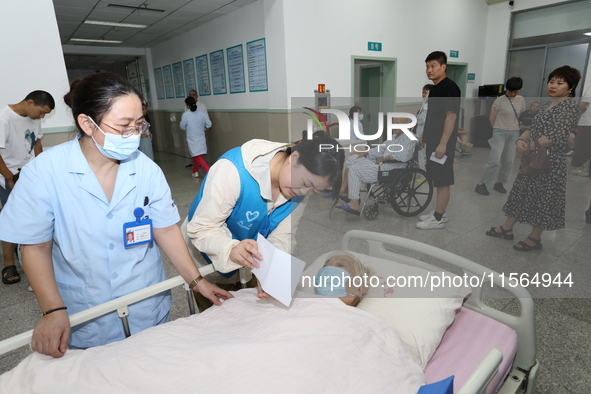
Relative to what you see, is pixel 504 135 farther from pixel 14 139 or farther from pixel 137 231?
pixel 14 139

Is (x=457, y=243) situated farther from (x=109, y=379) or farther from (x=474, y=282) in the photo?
(x=109, y=379)

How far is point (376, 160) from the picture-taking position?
341 centimetres

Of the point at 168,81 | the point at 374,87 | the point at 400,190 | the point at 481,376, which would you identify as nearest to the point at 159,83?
the point at 168,81

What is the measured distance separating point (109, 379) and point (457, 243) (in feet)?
9.22

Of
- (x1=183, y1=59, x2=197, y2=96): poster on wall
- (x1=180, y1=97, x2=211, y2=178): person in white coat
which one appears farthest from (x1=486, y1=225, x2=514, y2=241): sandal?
(x1=183, y1=59, x2=197, y2=96): poster on wall

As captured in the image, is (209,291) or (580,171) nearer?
(209,291)

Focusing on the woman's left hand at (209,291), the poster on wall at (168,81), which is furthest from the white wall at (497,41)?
the woman's left hand at (209,291)

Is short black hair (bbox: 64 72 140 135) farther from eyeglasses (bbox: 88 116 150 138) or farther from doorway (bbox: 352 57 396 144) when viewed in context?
doorway (bbox: 352 57 396 144)

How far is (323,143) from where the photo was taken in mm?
1209

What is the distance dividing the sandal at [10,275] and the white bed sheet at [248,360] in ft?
6.44

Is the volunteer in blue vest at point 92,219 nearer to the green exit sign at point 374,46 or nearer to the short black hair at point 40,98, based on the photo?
the short black hair at point 40,98

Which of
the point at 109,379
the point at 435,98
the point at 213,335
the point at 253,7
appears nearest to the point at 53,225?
the point at 109,379

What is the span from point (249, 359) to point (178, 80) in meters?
7.02

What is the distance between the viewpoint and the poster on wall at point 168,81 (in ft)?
23.7
